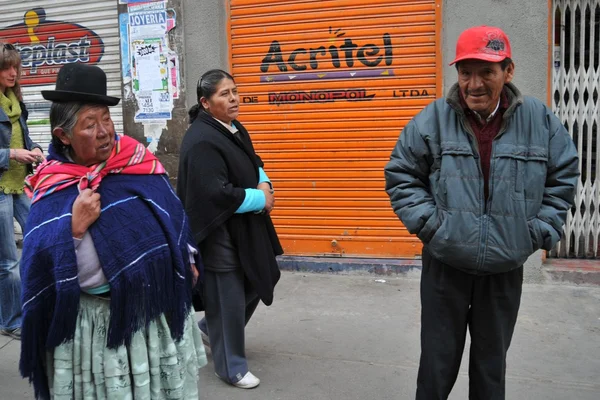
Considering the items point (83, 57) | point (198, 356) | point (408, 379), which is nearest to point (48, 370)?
point (198, 356)

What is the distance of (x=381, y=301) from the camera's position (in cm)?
543

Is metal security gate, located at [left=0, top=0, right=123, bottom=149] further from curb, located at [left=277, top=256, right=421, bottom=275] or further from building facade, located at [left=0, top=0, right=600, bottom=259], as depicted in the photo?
curb, located at [left=277, top=256, right=421, bottom=275]

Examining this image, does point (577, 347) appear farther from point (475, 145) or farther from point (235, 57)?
point (235, 57)

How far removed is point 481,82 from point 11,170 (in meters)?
3.43

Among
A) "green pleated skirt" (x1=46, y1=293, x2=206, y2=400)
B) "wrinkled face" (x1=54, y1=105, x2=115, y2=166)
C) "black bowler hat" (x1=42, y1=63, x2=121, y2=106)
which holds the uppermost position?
"black bowler hat" (x1=42, y1=63, x2=121, y2=106)

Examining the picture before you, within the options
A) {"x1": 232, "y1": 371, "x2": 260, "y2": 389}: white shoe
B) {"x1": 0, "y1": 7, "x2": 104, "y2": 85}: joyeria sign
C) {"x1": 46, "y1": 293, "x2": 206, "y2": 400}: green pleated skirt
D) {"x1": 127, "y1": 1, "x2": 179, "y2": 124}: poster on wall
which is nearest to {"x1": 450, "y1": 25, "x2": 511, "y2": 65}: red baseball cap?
{"x1": 46, "y1": 293, "x2": 206, "y2": 400}: green pleated skirt

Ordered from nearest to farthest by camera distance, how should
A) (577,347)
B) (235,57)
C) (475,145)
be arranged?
(475,145) → (577,347) → (235,57)

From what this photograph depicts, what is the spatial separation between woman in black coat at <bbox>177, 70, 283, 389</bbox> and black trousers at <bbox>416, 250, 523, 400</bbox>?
3.95 feet

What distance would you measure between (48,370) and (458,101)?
2.05m

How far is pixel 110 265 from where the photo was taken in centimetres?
241

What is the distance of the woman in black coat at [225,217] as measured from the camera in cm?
373

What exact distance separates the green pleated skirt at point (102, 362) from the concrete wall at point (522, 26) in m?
4.20

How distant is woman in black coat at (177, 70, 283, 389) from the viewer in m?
3.73

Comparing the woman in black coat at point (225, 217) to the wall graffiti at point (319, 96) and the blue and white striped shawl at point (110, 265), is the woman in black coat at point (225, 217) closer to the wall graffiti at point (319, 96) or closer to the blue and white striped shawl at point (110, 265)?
the blue and white striped shawl at point (110, 265)
